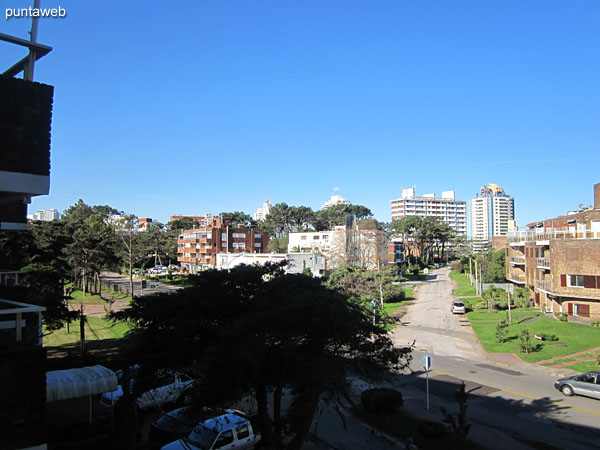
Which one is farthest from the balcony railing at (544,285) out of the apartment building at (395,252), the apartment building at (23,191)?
the apartment building at (395,252)

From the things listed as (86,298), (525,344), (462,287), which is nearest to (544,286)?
(525,344)

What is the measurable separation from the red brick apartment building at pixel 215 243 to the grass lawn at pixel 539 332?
172 feet

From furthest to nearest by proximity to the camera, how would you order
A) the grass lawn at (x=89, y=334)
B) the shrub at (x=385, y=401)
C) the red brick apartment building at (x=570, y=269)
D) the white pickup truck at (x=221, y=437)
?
the red brick apartment building at (x=570, y=269) < the grass lawn at (x=89, y=334) < the shrub at (x=385, y=401) < the white pickup truck at (x=221, y=437)

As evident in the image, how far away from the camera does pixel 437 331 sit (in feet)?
105

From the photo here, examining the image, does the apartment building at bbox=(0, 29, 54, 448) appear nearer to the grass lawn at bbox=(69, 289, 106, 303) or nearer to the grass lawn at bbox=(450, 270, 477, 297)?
the grass lawn at bbox=(69, 289, 106, 303)

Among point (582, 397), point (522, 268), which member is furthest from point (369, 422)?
point (522, 268)

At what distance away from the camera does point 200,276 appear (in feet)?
40.6

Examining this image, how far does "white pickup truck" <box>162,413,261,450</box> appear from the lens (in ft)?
36.9

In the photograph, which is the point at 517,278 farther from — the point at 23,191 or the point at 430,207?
the point at 430,207

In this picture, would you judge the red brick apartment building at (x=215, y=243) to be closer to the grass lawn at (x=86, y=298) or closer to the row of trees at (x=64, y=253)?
the row of trees at (x=64, y=253)

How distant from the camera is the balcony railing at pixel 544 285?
32759 millimetres

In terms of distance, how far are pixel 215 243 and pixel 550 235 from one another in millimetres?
57893

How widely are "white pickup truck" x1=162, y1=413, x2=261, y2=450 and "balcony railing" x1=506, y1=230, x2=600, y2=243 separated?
29256mm

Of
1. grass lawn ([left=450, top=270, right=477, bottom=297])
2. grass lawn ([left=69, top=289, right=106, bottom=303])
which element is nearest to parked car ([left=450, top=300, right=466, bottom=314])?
grass lawn ([left=450, top=270, right=477, bottom=297])
